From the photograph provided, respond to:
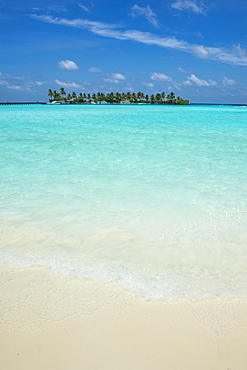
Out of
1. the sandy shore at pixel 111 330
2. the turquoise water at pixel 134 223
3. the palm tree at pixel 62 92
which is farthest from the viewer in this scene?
the palm tree at pixel 62 92

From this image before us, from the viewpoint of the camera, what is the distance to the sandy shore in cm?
175

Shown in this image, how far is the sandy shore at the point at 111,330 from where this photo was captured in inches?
68.8

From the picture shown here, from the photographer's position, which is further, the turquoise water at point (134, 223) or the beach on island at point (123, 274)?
the turquoise water at point (134, 223)

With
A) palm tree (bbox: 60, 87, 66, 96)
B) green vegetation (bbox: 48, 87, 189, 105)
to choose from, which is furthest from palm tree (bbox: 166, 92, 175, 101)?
palm tree (bbox: 60, 87, 66, 96)

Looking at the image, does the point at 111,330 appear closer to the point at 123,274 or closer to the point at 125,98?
the point at 123,274

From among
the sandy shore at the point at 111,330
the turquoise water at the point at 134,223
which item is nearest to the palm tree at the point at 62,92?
the turquoise water at the point at 134,223

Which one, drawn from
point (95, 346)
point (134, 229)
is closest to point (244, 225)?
point (134, 229)

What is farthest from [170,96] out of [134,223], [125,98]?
[134,223]

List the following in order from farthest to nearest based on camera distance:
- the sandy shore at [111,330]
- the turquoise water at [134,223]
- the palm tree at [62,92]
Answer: the palm tree at [62,92], the turquoise water at [134,223], the sandy shore at [111,330]

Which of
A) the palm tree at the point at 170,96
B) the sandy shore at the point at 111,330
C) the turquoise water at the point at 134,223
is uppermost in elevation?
the palm tree at the point at 170,96

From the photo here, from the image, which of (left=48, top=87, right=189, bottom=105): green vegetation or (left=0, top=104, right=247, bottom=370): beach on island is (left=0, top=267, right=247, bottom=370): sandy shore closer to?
(left=0, top=104, right=247, bottom=370): beach on island

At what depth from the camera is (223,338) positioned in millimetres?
1919

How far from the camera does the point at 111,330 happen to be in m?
1.98

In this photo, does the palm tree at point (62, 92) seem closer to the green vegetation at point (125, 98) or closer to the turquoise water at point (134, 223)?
the green vegetation at point (125, 98)
